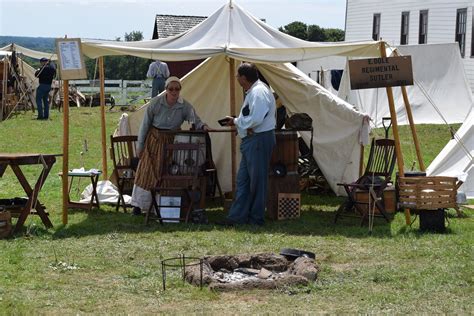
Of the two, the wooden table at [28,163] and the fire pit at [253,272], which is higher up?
the wooden table at [28,163]

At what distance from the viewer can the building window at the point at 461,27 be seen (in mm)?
30516

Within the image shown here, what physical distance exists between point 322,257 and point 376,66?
2408 millimetres

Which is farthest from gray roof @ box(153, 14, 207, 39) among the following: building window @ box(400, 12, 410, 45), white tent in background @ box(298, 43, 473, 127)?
white tent in background @ box(298, 43, 473, 127)

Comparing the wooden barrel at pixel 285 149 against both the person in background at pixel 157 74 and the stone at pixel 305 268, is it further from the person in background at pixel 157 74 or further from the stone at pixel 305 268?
the person in background at pixel 157 74

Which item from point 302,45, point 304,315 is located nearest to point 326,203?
point 302,45

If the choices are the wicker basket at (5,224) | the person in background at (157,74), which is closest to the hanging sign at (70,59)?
the wicker basket at (5,224)

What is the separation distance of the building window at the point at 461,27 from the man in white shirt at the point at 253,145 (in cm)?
2272

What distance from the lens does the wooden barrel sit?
966 cm

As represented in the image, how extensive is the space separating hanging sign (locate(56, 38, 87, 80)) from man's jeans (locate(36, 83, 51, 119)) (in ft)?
42.1

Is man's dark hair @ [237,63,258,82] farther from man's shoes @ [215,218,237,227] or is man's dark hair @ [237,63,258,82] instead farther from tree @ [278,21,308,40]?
tree @ [278,21,308,40]

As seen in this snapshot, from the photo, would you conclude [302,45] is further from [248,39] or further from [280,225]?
[280,225]

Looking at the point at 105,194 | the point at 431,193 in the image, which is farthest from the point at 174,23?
the point at 431,193

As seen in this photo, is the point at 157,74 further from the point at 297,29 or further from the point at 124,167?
the point at 297,29

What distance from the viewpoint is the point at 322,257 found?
7598 millimetres
